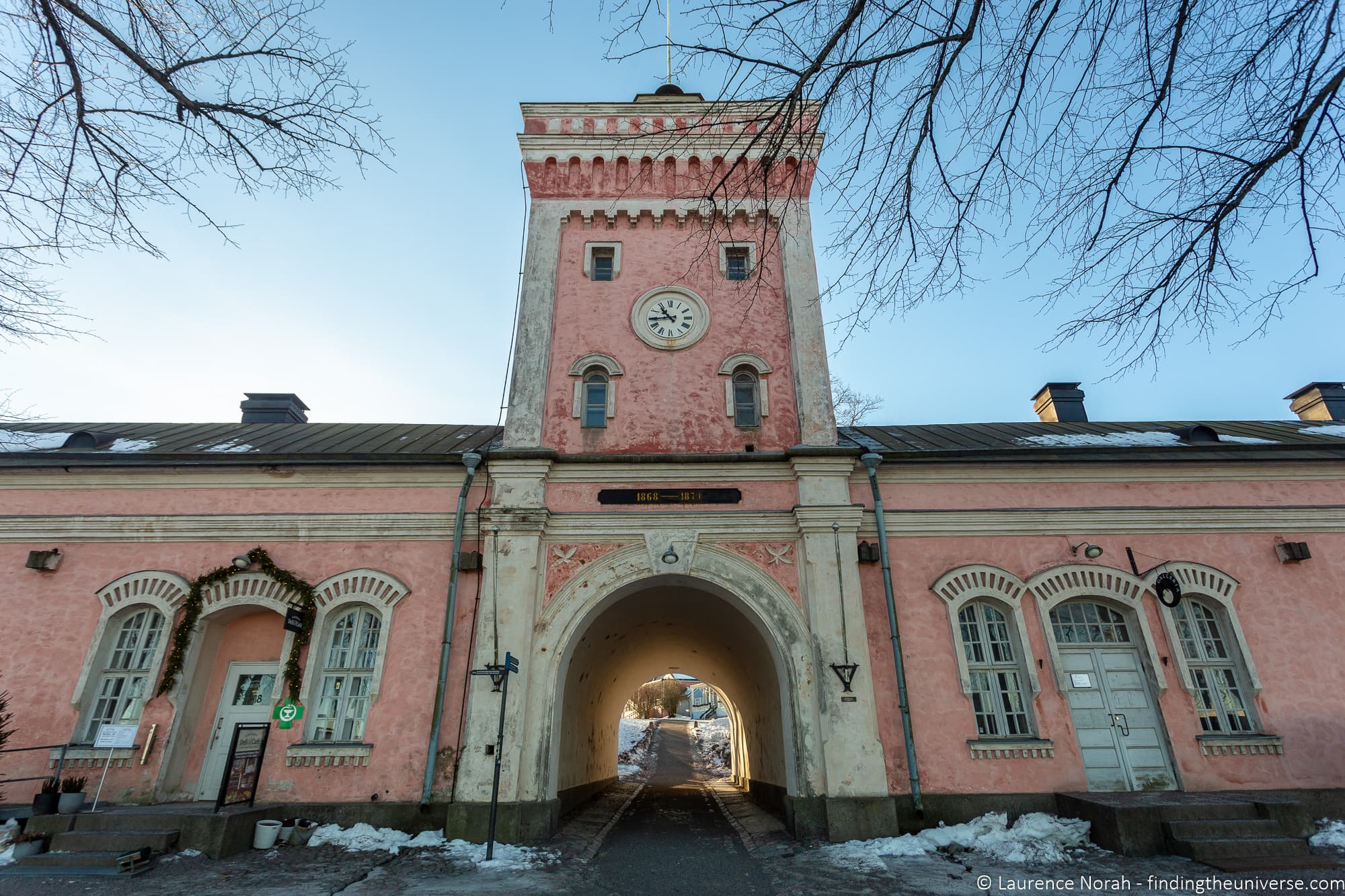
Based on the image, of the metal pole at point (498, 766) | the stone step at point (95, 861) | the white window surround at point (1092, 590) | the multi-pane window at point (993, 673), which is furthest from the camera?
the white window surround at point (1092, 590)

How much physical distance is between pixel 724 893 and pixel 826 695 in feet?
10.7

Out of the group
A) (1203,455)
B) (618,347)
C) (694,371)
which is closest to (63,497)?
(618,347)

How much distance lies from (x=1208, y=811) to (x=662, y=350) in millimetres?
10329

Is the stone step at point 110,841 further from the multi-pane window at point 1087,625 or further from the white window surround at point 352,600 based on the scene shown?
the multi-pane window at point 1087,625

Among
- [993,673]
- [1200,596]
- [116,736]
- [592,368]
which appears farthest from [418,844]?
[1200,596]

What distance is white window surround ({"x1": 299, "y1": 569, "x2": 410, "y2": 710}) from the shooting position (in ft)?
32.8

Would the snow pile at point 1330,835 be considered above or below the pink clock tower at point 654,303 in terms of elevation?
below

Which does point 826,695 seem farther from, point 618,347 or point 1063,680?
point 618,347

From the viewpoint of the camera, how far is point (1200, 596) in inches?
410

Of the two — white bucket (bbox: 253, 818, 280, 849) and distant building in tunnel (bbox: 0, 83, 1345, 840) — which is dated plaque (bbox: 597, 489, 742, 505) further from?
white bucket (bbox: 253, 818, 280, 849)

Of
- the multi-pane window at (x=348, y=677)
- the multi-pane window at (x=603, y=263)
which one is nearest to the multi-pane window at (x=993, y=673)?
the multi-pane window at (x=603, y=263)

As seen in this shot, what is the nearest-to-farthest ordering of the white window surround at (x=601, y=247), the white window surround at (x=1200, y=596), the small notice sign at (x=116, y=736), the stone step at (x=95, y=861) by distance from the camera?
the stone step at (x=95, y=861) → the small notice sign at (x=116, y=736) → the white window surround at (x=1200, y=596) → the white window surround at (x=601, y=247)

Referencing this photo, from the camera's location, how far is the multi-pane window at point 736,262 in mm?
12891

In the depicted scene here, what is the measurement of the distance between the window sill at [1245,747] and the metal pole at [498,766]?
10363 millimetres
